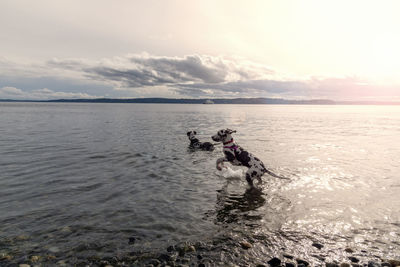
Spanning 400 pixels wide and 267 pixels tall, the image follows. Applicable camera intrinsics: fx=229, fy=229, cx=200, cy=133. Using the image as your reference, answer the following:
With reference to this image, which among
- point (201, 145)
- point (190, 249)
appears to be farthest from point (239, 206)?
point (201, 145)

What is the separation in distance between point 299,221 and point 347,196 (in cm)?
350

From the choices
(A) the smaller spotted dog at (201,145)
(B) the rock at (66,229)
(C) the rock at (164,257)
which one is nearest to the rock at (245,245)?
(C) the rock at (164,257)

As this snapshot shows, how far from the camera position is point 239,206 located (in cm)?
835

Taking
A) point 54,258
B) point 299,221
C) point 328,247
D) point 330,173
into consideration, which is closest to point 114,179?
point 54,258

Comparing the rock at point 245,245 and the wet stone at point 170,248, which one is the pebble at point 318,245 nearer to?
the rock at point 245,245

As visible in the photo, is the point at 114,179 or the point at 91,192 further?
the point at 114,179

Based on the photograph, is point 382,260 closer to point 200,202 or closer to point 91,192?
point 200,202

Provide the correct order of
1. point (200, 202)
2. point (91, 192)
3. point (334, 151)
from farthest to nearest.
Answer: point (334, 151) → point (91, 192) → point (200, 202)

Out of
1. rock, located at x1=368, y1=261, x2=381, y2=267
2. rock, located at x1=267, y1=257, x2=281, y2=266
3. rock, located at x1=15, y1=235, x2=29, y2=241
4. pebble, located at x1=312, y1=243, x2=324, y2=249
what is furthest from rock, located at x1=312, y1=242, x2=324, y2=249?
rock, located at x1=15, y1=235, x2=29, y2=241

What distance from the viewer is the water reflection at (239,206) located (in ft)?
24.1

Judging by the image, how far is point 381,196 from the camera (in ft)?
30.2

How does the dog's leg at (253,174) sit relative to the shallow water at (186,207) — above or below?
above

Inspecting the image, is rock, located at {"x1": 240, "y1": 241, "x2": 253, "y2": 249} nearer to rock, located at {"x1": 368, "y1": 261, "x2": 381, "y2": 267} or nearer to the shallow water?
the shallow water

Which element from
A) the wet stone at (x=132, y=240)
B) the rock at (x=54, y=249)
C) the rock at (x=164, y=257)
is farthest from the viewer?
the wet stone at (x=132, y=240)
